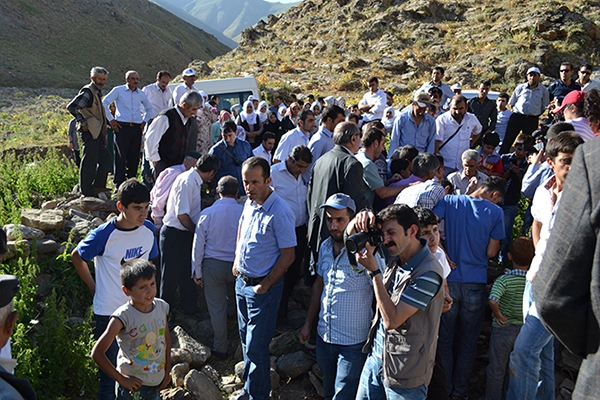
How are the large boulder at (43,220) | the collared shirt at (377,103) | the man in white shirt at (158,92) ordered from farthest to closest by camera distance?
the collared shirt at (377,103) < the man in white shirt at (158,92) < the large boulder at (43,220)

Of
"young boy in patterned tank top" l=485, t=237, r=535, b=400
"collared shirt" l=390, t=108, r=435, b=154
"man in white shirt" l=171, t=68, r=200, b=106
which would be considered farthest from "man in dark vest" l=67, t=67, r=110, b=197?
"young boy in patterned tank top" l=485, t=237, r=535, b=400

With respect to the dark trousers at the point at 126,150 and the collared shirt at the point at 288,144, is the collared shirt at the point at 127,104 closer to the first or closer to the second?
the dark trousers at the point at 126,150

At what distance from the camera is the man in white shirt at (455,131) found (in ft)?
23.2

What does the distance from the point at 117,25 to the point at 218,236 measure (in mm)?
69105

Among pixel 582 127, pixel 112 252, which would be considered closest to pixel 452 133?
pixel 582 127

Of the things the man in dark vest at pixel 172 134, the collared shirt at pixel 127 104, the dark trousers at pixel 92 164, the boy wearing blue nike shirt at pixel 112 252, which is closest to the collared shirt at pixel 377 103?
the collared shirt at pixel 127 104

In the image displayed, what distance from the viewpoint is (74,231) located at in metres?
6.44

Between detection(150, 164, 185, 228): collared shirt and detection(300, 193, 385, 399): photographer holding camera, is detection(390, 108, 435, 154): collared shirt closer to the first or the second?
detection(150, 164, 185, 228): collared shirt

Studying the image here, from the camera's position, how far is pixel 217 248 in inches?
204

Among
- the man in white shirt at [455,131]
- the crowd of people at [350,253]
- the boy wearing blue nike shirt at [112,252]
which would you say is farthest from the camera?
the man in white shirt at [455,131]

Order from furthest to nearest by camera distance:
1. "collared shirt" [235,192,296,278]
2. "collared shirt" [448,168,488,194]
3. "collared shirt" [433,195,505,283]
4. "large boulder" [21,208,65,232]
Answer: "large boulder" [21,208,65,232], "collared shirt" [448,168,488,194], "collared shirt" [433,195,505,283], "collared shirt" [235,192,296,278]

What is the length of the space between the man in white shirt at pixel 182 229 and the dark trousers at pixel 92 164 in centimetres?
228

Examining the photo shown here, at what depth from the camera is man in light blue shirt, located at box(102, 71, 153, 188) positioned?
7910mm

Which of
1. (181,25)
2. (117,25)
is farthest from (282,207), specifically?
(181,25)
